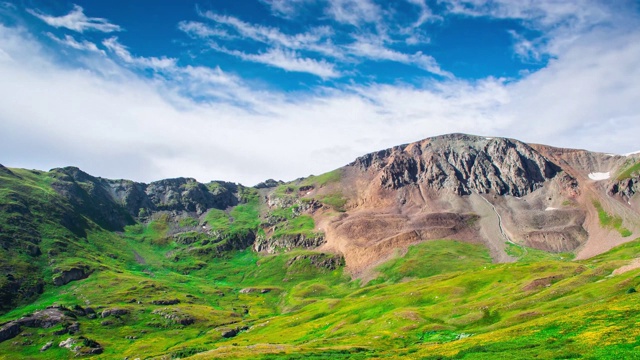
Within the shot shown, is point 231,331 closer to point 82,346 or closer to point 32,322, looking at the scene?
point 82,346

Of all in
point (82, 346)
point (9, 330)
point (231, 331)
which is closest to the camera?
point (82, 346)

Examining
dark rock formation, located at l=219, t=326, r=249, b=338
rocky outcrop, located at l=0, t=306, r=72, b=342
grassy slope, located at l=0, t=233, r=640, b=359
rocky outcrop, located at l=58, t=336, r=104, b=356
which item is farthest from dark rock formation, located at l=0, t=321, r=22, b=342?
dark rock formation, located at l=219, t=326, r=249, b=338

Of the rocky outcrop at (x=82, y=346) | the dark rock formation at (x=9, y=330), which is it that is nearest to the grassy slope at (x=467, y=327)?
the rocky outcrop at (x=82, y=346)

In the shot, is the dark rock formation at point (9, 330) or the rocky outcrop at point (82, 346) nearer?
the rocky outcrop at point (82, 346)

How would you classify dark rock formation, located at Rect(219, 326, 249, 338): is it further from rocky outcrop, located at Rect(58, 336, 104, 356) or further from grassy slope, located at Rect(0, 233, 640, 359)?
rocky outcrop, located at Rect(58, 336, 104, 356)

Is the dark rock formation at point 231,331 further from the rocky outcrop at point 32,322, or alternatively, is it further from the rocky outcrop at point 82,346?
the rocky outcrop at point 32,322

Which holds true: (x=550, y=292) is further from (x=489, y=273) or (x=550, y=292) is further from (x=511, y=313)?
(x=489, y=273)

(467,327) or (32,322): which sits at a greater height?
(467,327)

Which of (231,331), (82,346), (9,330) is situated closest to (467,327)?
(231,331)

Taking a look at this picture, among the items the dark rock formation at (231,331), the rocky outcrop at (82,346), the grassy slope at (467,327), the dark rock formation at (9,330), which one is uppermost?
the grassy slope at (467,327)

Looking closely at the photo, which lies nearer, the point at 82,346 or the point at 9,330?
the point at 82,346

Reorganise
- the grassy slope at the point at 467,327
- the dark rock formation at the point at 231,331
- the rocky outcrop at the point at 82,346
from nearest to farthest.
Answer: the grassy slope at the point at 467,327 < the rocky outcrop at the point at 82,346 < the dark rock formation at the point at 231,331

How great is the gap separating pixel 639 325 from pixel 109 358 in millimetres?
165494

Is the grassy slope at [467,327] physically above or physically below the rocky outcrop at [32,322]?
above
